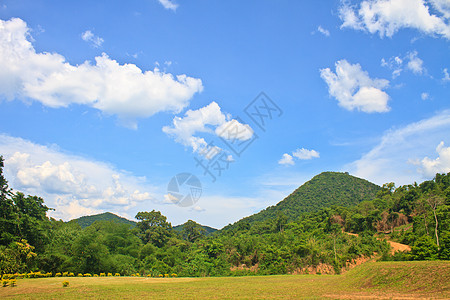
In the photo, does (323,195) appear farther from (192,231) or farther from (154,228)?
(154,228)

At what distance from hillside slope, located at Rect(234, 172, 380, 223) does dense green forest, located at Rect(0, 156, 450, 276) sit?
36.3 meters

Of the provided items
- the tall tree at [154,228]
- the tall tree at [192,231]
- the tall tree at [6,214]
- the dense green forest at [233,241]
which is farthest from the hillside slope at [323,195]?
the tall tree at [6,214]

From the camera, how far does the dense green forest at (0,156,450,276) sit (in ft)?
123

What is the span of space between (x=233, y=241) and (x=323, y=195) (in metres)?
88.8

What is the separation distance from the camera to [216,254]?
6134 cm

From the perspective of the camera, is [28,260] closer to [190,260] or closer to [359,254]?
[190,260]

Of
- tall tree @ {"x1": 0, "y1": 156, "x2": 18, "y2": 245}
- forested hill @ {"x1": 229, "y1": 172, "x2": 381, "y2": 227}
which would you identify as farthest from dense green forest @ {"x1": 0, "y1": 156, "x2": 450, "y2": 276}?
forested hill @ {"x1": 229, "y1": 172, "x2": 381, "y2": 227}

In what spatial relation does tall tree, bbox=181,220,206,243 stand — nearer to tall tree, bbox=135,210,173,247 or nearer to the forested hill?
tall tree, bbox=135,210,173,247

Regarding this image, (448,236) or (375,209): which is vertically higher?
(375,209)

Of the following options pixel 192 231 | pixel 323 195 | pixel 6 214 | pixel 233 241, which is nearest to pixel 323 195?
pixel 323 195

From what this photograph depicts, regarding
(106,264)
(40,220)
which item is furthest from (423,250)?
(40,220)

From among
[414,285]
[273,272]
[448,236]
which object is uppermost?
[448,236]

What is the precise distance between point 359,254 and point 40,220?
57.2 m

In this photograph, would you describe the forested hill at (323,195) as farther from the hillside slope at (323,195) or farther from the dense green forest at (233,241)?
the dense green forest at (233,241)
